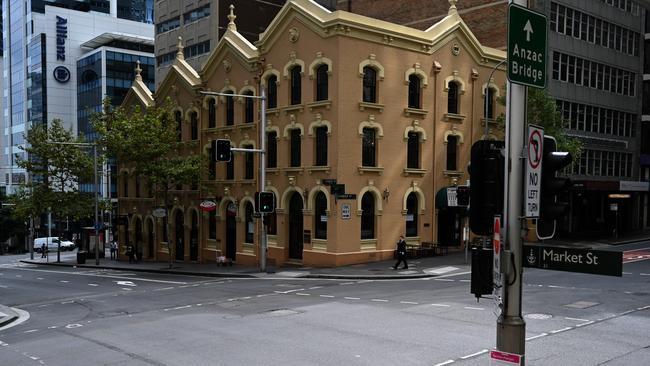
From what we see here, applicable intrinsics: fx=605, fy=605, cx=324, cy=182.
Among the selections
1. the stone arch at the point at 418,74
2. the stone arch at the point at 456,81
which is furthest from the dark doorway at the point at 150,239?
the stone arch at the point at 456,81

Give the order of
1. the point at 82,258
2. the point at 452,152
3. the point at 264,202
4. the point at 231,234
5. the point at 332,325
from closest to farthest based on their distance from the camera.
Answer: the point at 332,325, the point at 264,202, the point at 452,152, the point at 231,234, the point at 82,258

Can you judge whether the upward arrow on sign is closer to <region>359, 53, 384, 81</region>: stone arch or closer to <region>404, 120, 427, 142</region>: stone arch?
<region>359, 53, 384, 81</region>: stone arch

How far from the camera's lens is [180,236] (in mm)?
44438

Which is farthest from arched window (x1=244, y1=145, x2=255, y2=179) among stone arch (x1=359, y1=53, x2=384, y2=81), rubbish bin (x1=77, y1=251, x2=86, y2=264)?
rubbish bin (x1=77, y1=251, x2=86, y2=264)

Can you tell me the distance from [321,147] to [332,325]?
17.9 meters

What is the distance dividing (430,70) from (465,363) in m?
25.1

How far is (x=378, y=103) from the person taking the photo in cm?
3169

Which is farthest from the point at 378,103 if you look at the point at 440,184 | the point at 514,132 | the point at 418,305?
the point at 514,132

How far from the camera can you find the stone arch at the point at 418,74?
108ft

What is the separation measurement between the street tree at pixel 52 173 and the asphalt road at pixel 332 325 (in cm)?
2590

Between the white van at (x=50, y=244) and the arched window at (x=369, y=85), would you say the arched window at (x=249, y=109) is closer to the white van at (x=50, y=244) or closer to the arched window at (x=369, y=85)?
the arched window at (x=369, y=85)

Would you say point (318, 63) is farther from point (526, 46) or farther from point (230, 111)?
point (526, 46)

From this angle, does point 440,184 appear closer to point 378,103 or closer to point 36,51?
point 378,103

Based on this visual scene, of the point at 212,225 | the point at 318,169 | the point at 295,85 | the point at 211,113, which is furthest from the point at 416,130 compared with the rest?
the point at 212,225
